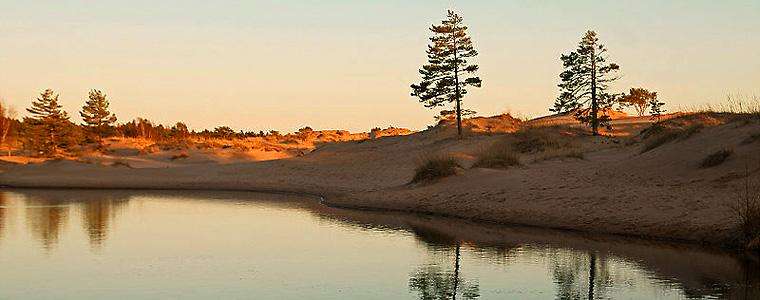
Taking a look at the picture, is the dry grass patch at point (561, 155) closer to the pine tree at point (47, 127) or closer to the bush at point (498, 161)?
the bush at point (498, 161)

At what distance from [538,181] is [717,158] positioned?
25.1 ft

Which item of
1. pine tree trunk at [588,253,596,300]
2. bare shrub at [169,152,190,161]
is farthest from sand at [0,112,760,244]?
bare shrub at [169,152,190,161]

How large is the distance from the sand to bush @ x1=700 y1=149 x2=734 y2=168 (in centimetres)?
33

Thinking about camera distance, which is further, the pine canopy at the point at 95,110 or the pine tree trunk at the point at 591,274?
the pine canopy at the point at 95,110

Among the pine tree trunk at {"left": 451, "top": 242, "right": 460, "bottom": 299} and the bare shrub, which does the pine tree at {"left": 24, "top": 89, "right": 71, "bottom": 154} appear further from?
the pine tree trunk at {"left": 451, "top": 242, "right": 460, "bottom": 299}

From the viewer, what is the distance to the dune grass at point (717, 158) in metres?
32.9

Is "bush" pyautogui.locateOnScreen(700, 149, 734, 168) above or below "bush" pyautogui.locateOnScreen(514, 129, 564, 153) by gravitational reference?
below

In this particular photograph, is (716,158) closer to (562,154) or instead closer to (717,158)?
(717,158)

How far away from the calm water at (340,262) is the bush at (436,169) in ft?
23.1

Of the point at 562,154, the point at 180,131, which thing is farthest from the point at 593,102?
the point at 180,131

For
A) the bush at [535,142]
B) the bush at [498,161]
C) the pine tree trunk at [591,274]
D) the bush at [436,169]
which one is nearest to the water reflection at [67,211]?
the pine tree trunk at [591,274]

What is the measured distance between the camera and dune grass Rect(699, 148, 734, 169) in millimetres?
32906

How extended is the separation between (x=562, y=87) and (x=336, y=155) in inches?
741

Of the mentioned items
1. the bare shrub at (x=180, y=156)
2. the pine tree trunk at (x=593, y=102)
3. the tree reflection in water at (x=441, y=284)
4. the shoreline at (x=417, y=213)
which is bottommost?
the tree reflection in water at (x=441, y=284)
